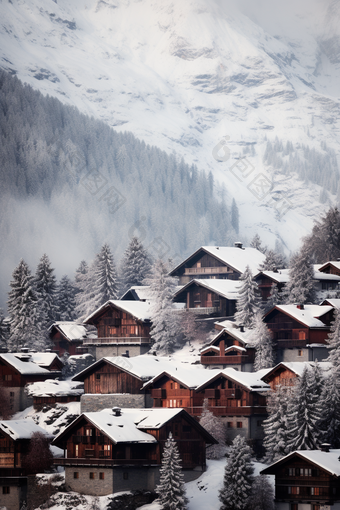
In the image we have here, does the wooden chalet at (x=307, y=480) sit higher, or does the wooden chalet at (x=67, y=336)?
the wooden chalet at (x=67, y=336)

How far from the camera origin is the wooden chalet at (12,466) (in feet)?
279

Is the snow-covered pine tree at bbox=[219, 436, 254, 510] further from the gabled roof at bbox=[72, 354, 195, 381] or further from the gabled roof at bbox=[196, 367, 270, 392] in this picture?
the gabled roof at bbox=[72, 354, 195, 381]

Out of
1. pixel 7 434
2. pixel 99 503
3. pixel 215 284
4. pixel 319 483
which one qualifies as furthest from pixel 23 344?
pixel 319 483

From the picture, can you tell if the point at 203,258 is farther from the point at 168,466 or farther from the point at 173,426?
the point at 168,466

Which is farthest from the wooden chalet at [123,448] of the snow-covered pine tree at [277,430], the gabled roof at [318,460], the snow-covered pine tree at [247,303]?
the snow-covered pine tree at [247,303]

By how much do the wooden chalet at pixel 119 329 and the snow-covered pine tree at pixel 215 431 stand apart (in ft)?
74.6

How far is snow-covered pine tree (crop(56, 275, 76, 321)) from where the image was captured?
128875mm

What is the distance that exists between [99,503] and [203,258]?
56011 mm

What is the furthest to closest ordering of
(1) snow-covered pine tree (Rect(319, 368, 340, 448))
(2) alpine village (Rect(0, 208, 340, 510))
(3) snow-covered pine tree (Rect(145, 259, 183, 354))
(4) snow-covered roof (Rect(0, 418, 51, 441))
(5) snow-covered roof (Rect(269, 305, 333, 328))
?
(3) snow-covered pine tree (Rect(145, 259, 183, 354))
(5) snow-covered roof (Rect(269, 305, 333, 328))
(4) snow-covered roof (Rect(0, 418, 51, 441))
(1) snow-covered pine tree (Rect(319, 368, 340, 448))
(2) alpine village (Rect(0, 208, 340, 510))

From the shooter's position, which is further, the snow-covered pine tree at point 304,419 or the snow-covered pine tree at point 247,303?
the snow-covered pine tree at point 247,303

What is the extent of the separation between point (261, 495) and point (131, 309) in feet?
133

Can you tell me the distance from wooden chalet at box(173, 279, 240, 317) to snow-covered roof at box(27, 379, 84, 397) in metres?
19.4

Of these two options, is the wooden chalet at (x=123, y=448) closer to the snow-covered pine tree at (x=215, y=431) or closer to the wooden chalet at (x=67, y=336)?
the snow-covered pine tree at (x=215, y=431)

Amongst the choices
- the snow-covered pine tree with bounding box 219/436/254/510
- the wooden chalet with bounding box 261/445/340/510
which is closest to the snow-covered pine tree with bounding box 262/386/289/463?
the wooden chalet with bounding box 261/445/340/510
